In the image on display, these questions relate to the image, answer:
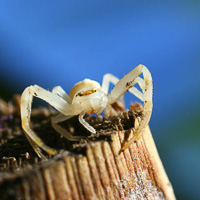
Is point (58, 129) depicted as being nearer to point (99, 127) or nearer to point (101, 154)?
point (99, 127)

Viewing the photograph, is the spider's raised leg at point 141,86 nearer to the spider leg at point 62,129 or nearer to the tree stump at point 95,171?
the tree stump at point 95,171

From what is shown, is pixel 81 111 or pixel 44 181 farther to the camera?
pixel 81 111

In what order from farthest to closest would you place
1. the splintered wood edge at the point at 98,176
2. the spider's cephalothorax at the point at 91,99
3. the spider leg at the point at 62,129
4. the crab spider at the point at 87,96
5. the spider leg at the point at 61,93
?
the spider leg at the point at 61,93 < the spider's cephalothorax at the point at 91,99 < the crab spider at the point at 87,96 < the spider leg at the point at 62,129 < the splintered wood edge at the point at 98,176

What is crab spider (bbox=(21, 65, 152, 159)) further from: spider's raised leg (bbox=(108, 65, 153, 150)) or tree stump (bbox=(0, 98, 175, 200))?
tree stump (bbox=(0, 98, 175, 200))

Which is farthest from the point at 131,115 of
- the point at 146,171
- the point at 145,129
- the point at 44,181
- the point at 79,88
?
the point at 79,88

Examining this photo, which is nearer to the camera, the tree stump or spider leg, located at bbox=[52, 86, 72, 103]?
the tree stump

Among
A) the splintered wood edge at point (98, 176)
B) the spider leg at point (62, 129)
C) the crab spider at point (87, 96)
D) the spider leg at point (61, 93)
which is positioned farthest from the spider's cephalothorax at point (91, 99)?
the splintered wood edge at point (98, 176)

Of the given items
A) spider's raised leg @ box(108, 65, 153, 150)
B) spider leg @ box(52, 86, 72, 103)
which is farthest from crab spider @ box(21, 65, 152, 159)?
spider leg @ box(52, 86, 72, 103)
